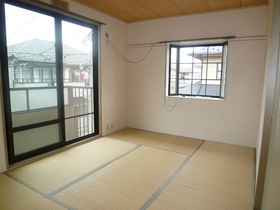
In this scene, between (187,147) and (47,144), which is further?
(187,147)

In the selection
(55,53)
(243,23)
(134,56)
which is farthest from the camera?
(134,56)

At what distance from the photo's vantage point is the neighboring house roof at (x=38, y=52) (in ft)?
8.52

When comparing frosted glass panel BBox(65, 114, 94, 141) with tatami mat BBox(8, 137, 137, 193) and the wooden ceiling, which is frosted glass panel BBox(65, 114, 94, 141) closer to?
tatami mat BBox(8, 137, 137, 193)

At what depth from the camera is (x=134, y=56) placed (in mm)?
4410

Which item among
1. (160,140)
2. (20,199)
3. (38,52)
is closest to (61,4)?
(38,52)

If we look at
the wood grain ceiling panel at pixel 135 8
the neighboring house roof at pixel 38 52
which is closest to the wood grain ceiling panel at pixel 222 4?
the wood grain ceiling panel at pixel 135 8

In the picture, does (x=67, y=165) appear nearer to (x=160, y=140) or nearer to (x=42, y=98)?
(x=42, y=98)

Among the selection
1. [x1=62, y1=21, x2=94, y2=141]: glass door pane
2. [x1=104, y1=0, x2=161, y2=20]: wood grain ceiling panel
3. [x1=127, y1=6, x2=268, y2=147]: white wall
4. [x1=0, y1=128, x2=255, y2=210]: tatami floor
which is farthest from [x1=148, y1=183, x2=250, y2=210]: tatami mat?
[x1=104, y1=0, x2=161, y2=20]: wood grain ceiling panel

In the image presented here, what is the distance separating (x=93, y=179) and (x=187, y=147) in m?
1.76

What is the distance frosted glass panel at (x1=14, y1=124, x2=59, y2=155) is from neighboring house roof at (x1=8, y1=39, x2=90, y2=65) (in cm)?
100

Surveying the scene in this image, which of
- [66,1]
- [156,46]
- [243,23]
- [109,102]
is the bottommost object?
[109,102]

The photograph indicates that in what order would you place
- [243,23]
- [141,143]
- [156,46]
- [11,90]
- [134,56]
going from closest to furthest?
1. [11,90]
2. [243,23]
3. [141,143]
4. [156,46]
5. [134,56]

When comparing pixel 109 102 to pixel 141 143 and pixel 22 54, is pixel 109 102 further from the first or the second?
pixel 22 54

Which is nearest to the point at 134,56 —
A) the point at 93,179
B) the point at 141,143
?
the point at 141,143
